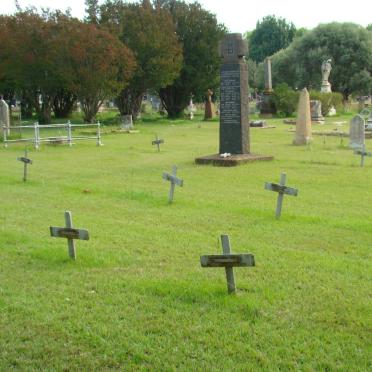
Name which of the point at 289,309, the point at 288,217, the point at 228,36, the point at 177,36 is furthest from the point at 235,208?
the point at 177,36

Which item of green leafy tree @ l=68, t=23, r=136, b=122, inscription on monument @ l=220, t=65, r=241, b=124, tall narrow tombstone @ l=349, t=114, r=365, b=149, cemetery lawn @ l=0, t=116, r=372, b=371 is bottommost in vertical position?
cemetery lawn @ l=0, t=116, r=372, b=371

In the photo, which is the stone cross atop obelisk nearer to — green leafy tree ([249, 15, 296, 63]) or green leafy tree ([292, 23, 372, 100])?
green leafy tree ([292, 23, 372, 100])

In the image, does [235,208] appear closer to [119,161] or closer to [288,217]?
[288,217]

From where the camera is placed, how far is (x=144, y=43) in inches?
1508

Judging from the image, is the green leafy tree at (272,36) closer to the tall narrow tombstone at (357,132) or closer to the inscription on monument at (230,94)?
the tall narrow tombstone at (357,132)

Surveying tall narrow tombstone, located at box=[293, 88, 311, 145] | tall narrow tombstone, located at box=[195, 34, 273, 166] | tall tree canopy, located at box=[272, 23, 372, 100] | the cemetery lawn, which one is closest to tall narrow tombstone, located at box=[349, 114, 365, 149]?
tall narrow tombstone, located at box=[293, 88, 311, 145]

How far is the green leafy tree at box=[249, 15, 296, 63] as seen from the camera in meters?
95.3

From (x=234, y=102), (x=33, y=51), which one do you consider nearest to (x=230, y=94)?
(x=234, y=102)

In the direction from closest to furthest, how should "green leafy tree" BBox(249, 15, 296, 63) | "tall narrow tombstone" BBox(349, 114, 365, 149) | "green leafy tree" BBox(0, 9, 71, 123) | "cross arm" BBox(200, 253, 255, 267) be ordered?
"cross arm" BBox(200, 253, 255, 267)
"tall narrow tombstone" BBox(349, 114, 365, 149)
"green leafy tree" BBox(0, 9, 71, 123)
"green leafy tree" BBox(249, 15, 296, 63)

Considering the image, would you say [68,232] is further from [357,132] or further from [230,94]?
[357,132]

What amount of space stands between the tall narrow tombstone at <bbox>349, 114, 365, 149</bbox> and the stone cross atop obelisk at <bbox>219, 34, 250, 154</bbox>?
459 centimetres

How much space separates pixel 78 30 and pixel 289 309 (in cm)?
3023

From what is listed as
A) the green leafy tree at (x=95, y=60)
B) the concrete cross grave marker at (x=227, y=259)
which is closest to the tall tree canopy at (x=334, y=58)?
the green leafy tree at (x=95, y=60)

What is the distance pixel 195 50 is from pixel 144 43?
726cm
